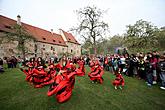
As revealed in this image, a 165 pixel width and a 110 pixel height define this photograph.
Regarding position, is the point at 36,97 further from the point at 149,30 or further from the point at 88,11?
the point at 149,30

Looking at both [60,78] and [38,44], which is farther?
[38,44]

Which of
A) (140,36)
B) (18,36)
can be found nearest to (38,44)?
(18,36)

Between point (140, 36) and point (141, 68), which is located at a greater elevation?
point (140, 36)

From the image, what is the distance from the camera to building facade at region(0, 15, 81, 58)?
21484mm

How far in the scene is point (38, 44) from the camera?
1226 inches

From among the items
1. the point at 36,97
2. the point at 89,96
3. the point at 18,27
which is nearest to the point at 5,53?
the point at 18,27

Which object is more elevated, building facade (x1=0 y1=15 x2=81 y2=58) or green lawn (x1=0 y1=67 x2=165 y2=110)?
building facade (x1=0 y1=15 x2=81 y2=58)

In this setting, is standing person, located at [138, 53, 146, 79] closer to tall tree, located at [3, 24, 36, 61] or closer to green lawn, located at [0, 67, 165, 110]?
green lawn, located at [0, 67, 165, 110]

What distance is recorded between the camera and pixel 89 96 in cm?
507

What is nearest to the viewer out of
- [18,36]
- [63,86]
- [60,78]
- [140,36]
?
[63,86]

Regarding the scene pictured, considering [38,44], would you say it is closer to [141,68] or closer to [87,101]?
[141,68]

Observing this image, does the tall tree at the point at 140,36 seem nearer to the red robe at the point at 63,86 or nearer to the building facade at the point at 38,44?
the building facade at the point at 38,44

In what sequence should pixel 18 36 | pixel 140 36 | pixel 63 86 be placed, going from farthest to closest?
pixel 140 36 < pixel 18 36 < pixel 63 86

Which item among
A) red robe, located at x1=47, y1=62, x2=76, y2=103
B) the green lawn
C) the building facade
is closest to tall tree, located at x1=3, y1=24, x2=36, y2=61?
the building facade
